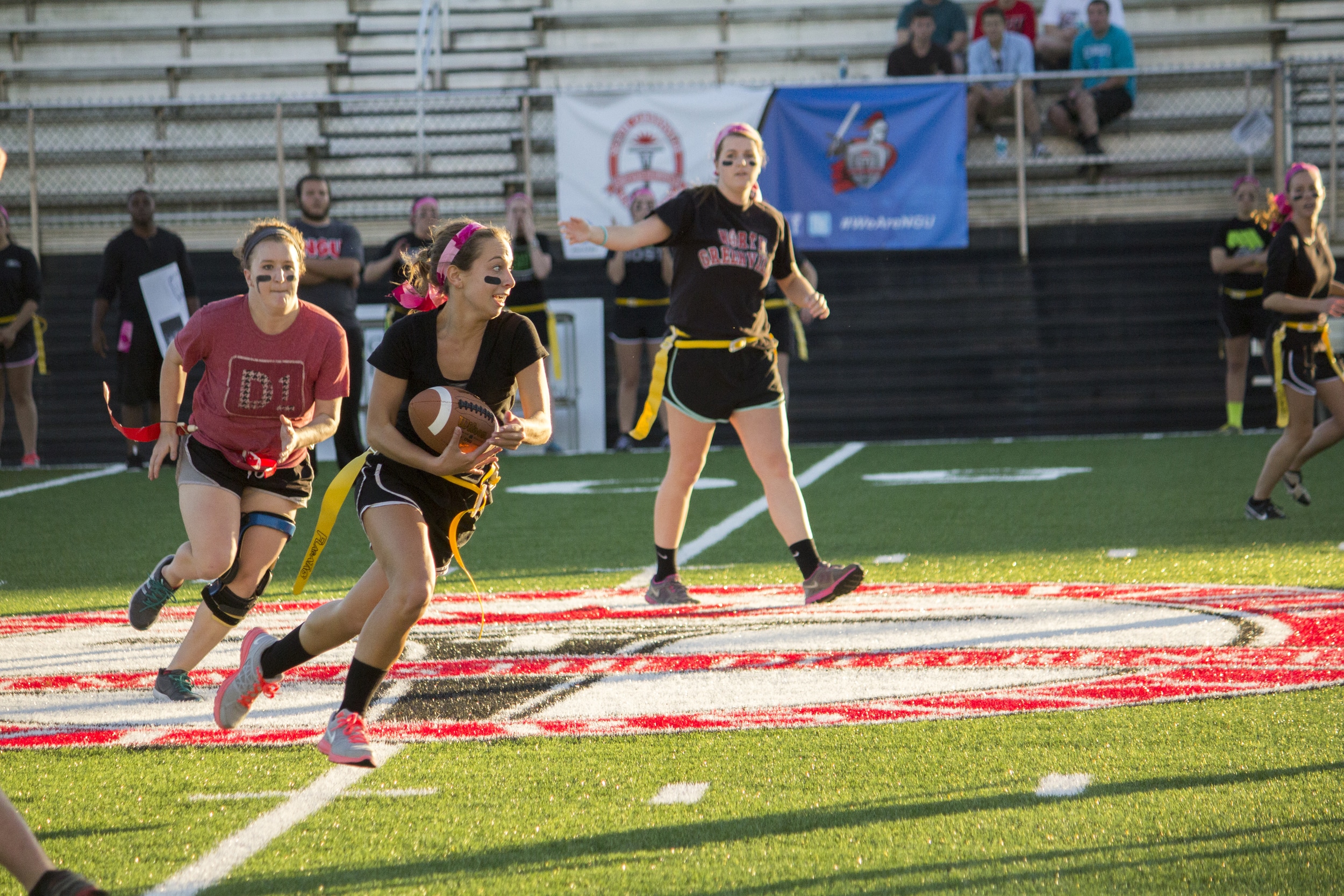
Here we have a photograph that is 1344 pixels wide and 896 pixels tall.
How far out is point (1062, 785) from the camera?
3715 mm

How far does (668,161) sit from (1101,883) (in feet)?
42.2

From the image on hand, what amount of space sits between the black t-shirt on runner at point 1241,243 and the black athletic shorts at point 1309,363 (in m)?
6.19

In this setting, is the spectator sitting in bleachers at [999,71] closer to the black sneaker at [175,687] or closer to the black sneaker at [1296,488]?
the black sneaker at [1296,488]

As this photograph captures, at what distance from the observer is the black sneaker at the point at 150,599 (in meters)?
5.35

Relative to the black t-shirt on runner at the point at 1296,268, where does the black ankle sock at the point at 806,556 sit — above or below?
below

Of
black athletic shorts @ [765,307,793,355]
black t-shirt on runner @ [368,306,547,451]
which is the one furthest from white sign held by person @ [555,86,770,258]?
black t-shirt on runner @ [368,306,547,451]

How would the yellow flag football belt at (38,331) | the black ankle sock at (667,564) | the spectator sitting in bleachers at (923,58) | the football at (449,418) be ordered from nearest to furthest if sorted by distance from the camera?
1. the football at (449,418)
2. the black ankle sock at (667,564)
3. the yellow flag football belt at (38,331)
4. the spectator sitting in bleachers at (923,58)

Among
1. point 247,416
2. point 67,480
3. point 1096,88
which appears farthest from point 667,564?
point 1096,88

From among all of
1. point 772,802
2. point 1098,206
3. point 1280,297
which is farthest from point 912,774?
→ point 1098,206

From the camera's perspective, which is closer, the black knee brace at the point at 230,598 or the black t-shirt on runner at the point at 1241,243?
the black knee brace at the point at 230,598

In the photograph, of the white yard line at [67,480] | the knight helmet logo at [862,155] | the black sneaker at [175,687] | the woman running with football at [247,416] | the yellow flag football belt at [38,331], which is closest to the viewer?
the black sneaker at [175,687]

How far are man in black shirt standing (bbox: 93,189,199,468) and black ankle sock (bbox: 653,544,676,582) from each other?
293 inches

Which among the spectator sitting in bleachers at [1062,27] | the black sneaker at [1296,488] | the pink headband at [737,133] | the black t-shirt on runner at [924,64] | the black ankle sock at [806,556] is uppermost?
the spectator sitting in bleachers at [1062,27]

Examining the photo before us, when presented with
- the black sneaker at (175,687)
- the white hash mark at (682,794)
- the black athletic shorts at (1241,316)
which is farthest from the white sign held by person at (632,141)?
the white hash mark at (682,794)
